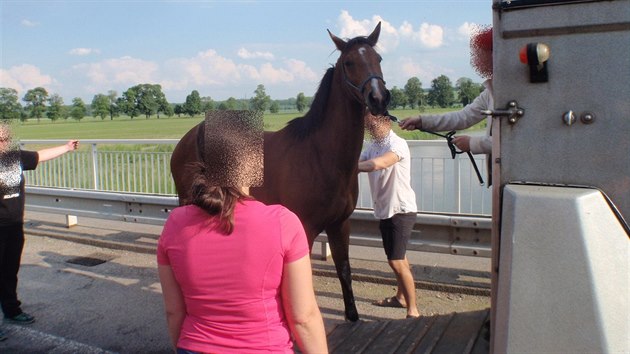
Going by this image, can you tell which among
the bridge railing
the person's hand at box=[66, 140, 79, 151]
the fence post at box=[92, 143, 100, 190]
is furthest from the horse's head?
the fence post at box=[92, 143, 100, 190]

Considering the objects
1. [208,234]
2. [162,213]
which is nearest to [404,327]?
[208,234]

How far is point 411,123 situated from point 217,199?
6.98 feet

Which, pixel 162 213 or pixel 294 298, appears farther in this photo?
pixel 162 213

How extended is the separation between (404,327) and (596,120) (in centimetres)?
188

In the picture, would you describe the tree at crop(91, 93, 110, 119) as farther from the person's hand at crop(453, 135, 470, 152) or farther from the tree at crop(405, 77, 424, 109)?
the person's hand at crop(453, 135, 470, 152)

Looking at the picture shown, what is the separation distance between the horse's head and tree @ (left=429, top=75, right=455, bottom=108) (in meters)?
0.51

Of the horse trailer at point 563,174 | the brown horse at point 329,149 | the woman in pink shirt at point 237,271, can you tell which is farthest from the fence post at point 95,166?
the horse trailer at point 563,174

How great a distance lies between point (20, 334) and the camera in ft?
16.4

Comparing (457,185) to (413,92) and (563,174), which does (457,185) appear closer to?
(413,92)

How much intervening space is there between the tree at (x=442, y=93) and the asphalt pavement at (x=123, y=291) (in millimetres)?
1948

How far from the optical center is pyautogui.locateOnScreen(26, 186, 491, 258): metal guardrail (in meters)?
5.43

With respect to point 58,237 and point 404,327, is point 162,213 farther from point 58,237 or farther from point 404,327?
point 404,327

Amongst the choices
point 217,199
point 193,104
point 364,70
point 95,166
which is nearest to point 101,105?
point 95,166

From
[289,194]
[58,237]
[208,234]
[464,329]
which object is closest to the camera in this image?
[208,234]
